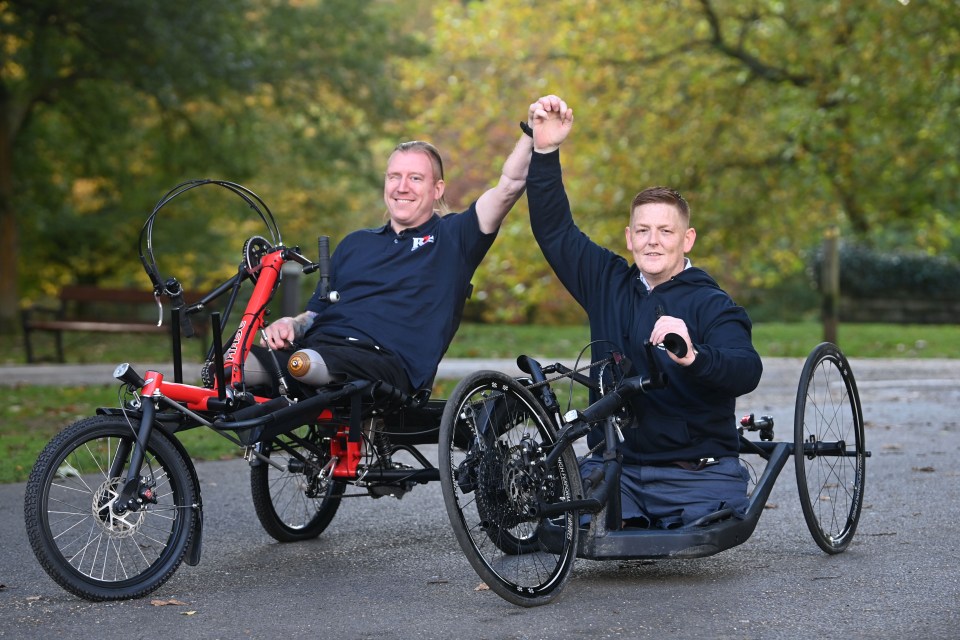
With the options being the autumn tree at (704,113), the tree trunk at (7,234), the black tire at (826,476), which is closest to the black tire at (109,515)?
the black tire at (826,476)

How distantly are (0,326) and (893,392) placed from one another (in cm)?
1544

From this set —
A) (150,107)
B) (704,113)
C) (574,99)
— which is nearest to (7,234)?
(150,107)

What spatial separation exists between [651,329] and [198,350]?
14.4m

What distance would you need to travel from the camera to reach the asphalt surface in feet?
14.1

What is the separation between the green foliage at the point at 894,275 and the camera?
2934 cm

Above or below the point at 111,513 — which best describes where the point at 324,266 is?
above

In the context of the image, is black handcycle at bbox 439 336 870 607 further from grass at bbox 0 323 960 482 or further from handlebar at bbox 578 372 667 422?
grass at bbox 0 323 960 482

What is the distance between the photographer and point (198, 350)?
1881 cm

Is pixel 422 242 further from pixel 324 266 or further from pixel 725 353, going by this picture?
pixel 725 353

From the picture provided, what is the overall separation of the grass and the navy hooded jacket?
3690 mm

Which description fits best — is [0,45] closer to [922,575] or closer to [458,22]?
[458,22]

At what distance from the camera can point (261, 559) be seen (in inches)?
217

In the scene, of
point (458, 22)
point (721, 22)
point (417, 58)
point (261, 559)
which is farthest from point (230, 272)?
point (261, 559)

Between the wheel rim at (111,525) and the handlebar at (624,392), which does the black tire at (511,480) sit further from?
the wheel rim at (111,525)
